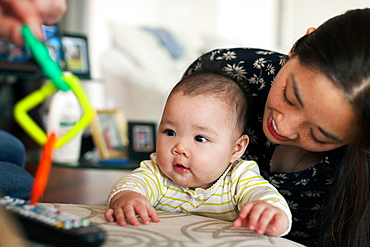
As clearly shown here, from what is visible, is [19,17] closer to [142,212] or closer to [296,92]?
[142,212]

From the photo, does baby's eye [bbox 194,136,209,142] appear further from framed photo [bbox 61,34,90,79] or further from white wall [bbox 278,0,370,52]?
white wall [bbox 278,0,370,52]

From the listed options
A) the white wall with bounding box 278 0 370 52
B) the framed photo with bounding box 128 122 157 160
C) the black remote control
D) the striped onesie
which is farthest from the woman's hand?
the white wall with bounding box 278 0 370 52

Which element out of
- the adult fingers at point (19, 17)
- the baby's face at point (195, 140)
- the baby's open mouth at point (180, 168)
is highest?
the adult fingers at point (19, 17)

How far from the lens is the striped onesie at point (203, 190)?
3.48 feet

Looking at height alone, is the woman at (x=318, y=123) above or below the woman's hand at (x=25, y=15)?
below

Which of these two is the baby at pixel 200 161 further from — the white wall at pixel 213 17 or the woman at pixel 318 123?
the white wall at pixel 213 17

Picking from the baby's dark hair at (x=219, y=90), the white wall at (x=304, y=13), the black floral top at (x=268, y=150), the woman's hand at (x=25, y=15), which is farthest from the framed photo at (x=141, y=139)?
the white wall at (x=304, y=13)

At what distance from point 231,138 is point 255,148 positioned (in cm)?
14

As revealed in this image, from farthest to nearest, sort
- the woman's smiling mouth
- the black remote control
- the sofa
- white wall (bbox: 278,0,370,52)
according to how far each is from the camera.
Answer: white wall (bbox: 278,0,370,52), the sofa, the woman's smiling mouth, the black remote control

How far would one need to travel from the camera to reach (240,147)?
1.18m

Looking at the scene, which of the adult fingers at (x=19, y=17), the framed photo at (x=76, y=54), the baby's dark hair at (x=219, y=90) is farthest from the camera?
the framed photo at (x=76, y=54)

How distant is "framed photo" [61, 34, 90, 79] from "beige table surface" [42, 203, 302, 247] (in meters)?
2.27

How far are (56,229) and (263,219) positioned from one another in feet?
1.23

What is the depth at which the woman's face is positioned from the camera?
36.8 inches
